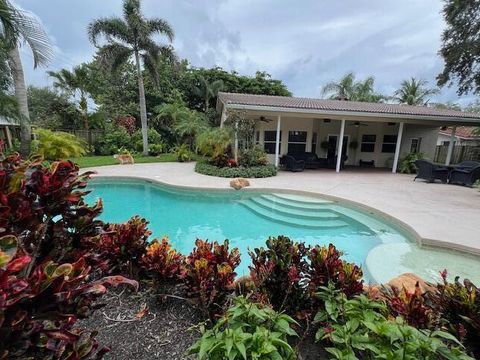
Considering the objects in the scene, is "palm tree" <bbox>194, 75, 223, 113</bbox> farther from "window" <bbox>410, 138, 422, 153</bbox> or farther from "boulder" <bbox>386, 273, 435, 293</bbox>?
"boulder" <bbox>386, 273, 435, 293</bbox>

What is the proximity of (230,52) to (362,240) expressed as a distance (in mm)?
25372

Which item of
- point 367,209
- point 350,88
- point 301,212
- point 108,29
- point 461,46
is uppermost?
point 108,29

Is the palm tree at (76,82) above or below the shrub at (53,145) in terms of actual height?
above

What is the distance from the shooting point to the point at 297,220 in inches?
292

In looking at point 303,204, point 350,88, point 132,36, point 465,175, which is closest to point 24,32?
point 303,204

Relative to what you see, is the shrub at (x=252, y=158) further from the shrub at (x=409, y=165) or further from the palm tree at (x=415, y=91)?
the palm tree at (x=415, y=91)

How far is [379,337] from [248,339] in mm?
838

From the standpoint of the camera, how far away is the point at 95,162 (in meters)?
15.2

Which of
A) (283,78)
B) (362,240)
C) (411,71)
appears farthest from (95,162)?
(411,71)

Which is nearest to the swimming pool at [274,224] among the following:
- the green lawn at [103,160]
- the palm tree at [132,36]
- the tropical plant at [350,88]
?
the green lawn at [103,160]

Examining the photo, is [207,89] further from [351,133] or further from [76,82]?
[351,133]

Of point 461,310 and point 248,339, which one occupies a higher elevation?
point 248,339

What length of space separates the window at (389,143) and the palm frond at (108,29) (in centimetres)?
1814

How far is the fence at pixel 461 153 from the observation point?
17.5 metres
